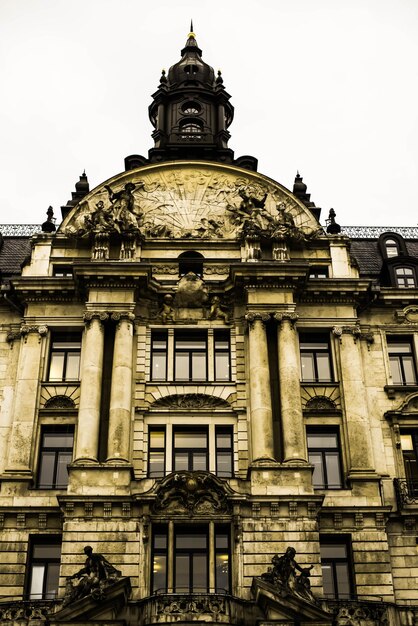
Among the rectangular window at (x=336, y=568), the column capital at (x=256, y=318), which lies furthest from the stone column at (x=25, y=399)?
the rectangular window at (x=336, y=568)

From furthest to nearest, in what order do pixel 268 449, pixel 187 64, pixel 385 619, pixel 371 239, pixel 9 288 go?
pixel 187 64, pixel 371 239, pixel 9 288, pixel 268 449, pixel 385 619

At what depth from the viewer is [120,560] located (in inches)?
1280

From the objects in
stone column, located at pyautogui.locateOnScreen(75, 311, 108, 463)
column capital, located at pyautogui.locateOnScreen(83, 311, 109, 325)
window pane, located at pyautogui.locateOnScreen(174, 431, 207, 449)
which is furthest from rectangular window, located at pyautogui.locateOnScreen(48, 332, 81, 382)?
window pane, located at pyautogui.locateOnScreen(174, 431, 207, 449)

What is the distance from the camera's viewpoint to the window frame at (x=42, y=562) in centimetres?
3319

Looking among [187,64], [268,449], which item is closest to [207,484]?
[268,449]

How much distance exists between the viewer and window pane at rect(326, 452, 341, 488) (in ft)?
119

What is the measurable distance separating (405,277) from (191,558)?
707 inches

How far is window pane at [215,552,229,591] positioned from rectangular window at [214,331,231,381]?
8.02 meters

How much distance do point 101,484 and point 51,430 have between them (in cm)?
419

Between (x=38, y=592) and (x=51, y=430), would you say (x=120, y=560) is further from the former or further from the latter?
(x=51, y=430)

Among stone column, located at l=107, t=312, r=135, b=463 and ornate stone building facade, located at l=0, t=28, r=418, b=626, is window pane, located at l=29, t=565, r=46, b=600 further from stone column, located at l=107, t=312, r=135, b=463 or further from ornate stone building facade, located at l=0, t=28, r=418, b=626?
stone column, located at l=107, t=312, r=135, b=463

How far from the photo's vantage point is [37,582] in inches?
1324

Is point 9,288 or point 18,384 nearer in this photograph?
point 18,384

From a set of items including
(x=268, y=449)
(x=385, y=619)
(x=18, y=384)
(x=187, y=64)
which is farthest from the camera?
(x=187, y=64)
